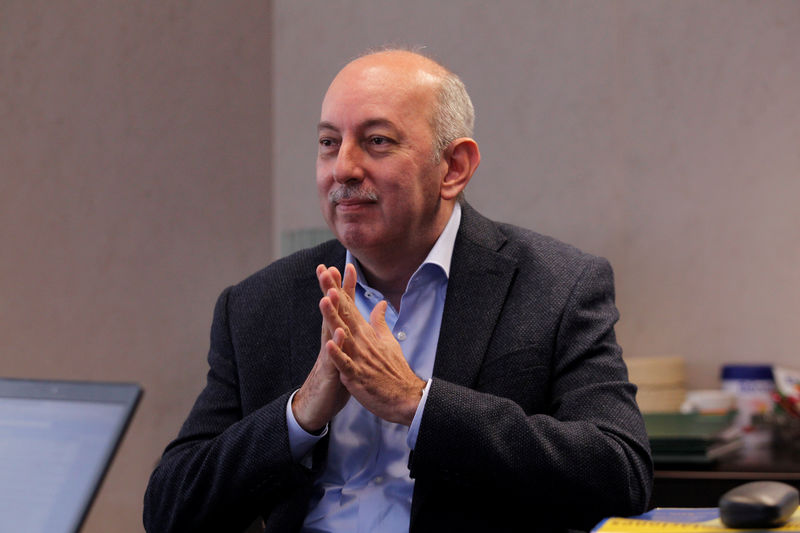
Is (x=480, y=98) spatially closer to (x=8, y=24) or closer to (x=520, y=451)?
(x=8, y=24)

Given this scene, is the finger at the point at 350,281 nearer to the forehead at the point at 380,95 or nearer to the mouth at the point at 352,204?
the mouth at the point at 352,204

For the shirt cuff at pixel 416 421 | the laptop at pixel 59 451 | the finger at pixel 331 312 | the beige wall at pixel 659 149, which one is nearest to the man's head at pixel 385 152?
the finger at pixel 331 312

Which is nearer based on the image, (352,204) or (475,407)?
(475,407)

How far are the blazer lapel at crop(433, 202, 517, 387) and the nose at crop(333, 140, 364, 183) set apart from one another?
240mm

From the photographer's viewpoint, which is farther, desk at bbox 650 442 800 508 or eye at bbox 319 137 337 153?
desk at bbox 650 442 800 508

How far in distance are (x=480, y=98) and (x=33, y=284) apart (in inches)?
66.3

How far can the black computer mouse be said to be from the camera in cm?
90

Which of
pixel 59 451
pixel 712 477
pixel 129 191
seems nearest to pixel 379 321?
pixel 59 451

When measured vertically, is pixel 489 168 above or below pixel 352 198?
below

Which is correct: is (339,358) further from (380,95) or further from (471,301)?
(380,95)

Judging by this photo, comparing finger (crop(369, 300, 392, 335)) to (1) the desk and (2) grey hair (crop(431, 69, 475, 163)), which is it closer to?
(2) grey hair (crop(431, 69, 475, 163))

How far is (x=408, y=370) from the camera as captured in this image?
1.37 metres

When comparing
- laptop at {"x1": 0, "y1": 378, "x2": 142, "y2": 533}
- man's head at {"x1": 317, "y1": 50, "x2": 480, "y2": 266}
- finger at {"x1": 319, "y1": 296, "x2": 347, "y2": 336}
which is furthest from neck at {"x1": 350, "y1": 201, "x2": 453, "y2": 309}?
laptop at {"x1": 0, "y1": 378, "x2": 142, "y2": 533}

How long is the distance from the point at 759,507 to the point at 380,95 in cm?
97
